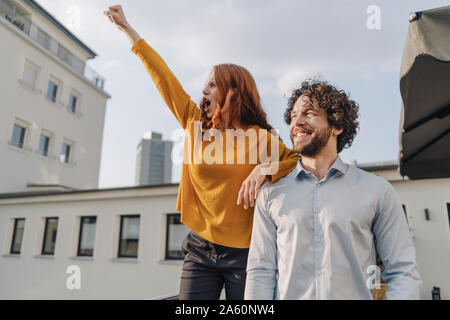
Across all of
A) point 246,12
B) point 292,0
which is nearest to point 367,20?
point 292,0

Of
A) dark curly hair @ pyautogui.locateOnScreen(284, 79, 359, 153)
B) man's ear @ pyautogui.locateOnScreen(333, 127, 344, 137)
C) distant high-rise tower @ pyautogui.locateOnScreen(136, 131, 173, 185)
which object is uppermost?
distant high-rise tower @ pyautogui.locateOnScreen(136, 131, 173, 185)

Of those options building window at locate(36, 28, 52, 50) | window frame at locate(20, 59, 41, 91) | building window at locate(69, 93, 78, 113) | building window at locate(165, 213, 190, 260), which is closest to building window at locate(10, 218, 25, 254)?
building window at locate(165, 213, 190, 260)

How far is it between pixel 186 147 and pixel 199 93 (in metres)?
0.36

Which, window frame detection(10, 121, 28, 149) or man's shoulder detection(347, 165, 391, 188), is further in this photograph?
window frame detection(10, 121, 28, 149)

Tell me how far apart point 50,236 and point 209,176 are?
1413 centimetres

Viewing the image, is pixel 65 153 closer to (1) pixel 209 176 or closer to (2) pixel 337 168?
(1) pixel 209 176

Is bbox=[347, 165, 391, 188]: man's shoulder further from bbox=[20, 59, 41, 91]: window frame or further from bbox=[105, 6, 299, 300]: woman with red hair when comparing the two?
bbox=[20, 59, 41, 91]: window frame

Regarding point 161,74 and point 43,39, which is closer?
point 161,74

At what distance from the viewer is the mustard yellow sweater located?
5.79 feet

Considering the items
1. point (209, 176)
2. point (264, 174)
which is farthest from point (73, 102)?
point (264, 174)

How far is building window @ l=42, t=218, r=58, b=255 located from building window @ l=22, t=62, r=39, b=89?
9.22m

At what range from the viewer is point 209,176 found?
1.84m

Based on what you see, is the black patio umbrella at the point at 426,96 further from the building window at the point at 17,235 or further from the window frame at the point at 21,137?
the window frame at the point at 21,137
